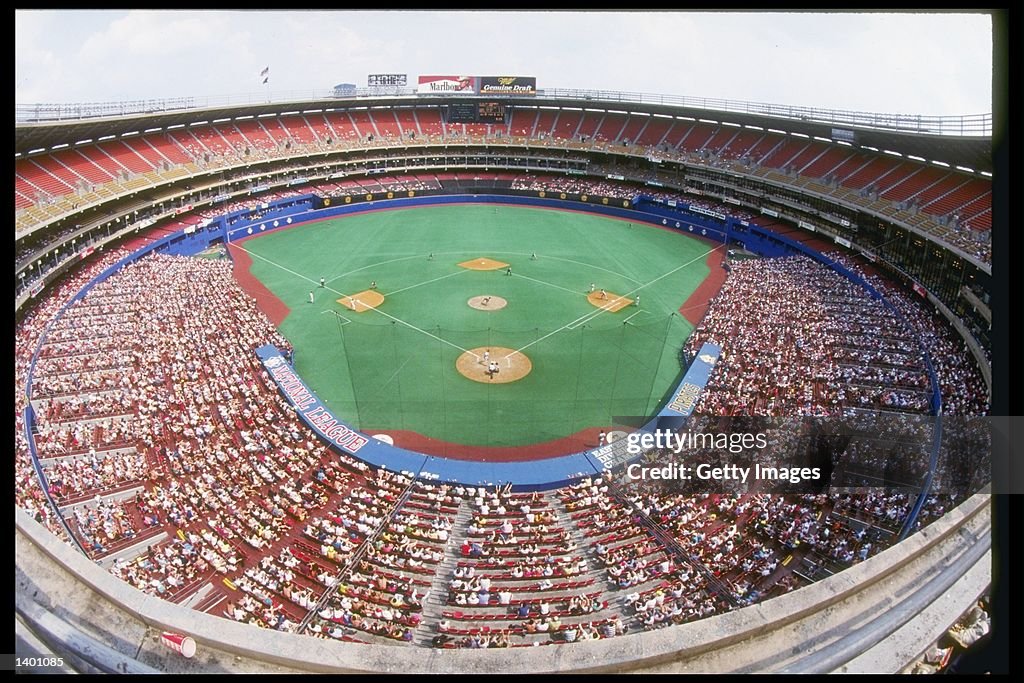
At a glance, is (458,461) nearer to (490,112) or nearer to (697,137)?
(697,137)

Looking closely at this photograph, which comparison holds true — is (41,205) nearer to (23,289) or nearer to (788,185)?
(23,289)

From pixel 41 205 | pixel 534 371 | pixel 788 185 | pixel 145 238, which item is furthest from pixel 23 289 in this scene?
pixel 788 185

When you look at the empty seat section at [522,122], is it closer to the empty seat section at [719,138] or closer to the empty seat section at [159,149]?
the empty seat section at [719,138]

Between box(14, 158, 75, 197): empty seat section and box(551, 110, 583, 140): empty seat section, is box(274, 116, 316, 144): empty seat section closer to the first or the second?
box(14, 158, 75, 197): empty seat section

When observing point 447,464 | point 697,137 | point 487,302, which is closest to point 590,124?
point 697,137

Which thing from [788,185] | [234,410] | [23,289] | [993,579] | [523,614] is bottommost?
[523,614]

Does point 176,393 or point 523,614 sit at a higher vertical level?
point 176,393
